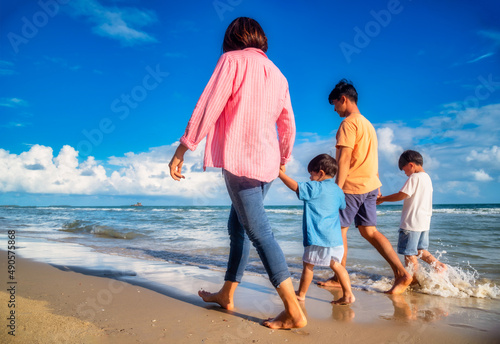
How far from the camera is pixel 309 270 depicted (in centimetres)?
272

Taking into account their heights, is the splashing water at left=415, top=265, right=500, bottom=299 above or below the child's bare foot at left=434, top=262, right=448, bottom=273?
below

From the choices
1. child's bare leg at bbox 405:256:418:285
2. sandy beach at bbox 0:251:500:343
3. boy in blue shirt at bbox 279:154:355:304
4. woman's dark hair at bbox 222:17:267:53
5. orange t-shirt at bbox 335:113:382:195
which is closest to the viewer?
sandy beach at bbox 0:251:500:343

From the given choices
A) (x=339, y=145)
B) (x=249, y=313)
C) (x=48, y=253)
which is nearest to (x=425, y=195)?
(x=339, y=145)

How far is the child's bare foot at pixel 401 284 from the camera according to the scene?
3.13m

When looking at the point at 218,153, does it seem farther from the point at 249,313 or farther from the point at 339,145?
the point at 339,145

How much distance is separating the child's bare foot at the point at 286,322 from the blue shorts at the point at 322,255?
67cm

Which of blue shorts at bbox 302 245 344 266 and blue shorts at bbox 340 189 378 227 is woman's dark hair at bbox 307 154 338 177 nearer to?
blue shorts at bbox 340 189 378 227

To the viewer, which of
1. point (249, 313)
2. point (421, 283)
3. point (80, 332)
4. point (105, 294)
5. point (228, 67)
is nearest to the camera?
point (80, 332)

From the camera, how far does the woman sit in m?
1.95

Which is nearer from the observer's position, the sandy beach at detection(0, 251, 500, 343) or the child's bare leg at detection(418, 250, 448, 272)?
the sandy beach at detection(0, 251, 500, 343)

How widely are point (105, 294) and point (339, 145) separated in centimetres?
232

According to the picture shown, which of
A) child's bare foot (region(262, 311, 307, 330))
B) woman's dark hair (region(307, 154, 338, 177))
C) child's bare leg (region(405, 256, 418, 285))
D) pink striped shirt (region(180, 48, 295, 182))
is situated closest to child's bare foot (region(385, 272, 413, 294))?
child's bare leg (region(405, 256, 418, 285))

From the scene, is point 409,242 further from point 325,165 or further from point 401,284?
point 325,165

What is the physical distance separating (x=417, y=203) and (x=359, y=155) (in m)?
0.88
